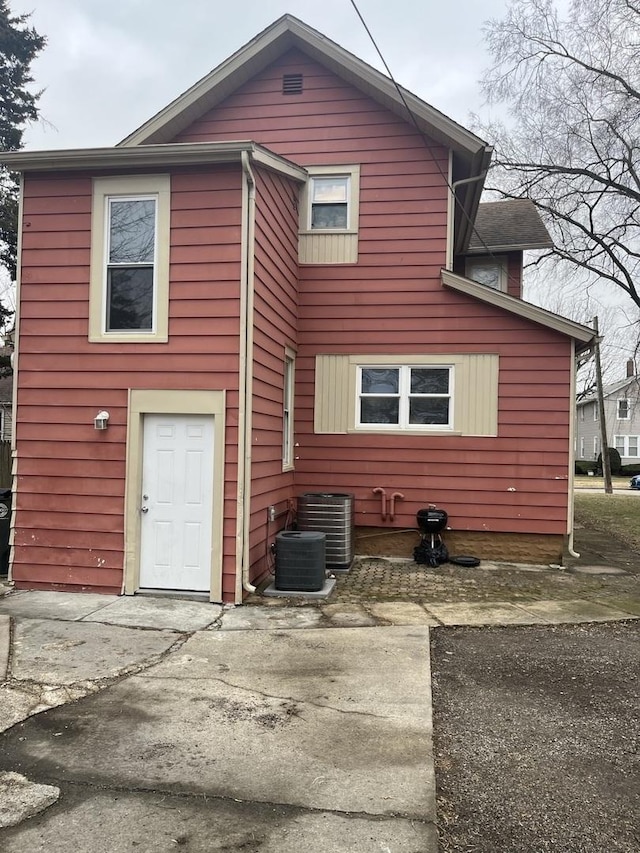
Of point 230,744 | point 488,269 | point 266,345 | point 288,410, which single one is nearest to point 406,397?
point 288,410

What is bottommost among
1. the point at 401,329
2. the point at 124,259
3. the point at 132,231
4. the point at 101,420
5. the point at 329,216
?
the point at 101,420

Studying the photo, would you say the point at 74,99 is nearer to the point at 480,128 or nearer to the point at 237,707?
the point at 480,128

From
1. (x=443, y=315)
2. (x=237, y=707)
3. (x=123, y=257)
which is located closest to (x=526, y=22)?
(x=443, y=315)

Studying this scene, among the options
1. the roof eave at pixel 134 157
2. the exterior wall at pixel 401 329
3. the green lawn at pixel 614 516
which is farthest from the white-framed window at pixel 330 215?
the green lawn at pixel 614 516

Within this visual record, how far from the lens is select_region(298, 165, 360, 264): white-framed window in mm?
9445

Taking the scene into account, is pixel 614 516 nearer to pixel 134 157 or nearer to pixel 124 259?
pixel 124 259

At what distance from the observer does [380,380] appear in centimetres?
941

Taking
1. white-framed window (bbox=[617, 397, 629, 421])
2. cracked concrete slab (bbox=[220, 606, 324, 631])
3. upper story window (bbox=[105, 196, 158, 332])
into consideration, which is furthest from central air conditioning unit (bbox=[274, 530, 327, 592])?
white-framed window (bbox=[617, 397, 629, 421])

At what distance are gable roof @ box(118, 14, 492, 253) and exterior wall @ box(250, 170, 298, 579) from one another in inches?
75.6

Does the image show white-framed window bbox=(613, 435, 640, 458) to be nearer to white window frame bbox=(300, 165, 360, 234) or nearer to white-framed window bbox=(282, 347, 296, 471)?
white window frame bbox=(300, 165, 360, 234)

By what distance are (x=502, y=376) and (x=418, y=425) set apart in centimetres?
142

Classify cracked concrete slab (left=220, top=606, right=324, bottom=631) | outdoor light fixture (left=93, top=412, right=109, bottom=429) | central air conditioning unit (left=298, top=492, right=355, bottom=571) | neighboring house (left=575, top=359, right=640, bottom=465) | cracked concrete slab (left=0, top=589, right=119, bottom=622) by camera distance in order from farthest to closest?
neighboring house (left=575, top=359, right=640, bottom=465) < central air conditioning unit (left=298, top=492, right=355, bottom=571) < outdoor light fixture (left=93, top=412, right=109, bottom=429) < cracked concrete slab (left=0, top=589, right=119, bottom=622) < cracked concrete slab (left=220, top=606, right=324, bottom=631)

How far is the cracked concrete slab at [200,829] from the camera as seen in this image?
2.55 metres

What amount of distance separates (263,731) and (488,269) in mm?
10757
